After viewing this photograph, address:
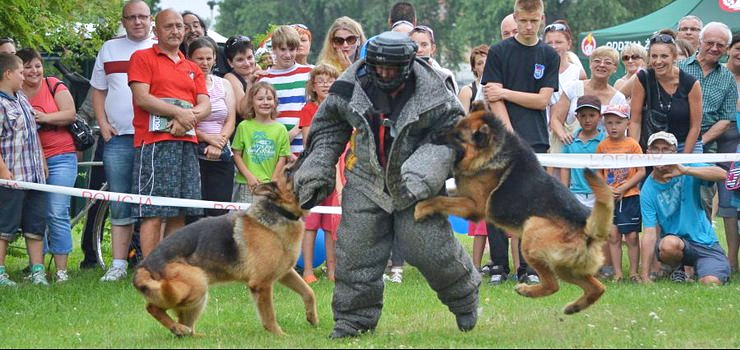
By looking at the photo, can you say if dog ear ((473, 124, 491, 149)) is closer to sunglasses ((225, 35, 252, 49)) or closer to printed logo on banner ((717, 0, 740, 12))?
sunglasses ((225, 35, 252, 49))

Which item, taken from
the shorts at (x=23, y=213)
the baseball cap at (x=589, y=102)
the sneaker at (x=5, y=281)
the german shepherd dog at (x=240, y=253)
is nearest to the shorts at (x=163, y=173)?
the shorts at (x=23, y=213)

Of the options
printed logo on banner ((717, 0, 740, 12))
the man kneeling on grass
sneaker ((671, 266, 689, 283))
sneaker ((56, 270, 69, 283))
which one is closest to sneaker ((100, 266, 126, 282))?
sneaker ((56, 270, 69, 283))

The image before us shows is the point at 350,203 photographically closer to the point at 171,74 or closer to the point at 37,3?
the point at 171,74

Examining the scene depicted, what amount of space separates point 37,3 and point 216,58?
1.95 metres

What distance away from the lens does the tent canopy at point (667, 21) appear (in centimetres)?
1911

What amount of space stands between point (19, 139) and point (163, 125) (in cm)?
136

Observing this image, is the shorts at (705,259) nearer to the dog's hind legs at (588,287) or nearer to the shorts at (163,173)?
the dog's hind legs at (588,287)

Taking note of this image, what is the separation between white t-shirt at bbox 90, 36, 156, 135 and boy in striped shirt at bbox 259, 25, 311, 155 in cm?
124

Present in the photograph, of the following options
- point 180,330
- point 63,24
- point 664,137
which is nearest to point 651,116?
point 664,137

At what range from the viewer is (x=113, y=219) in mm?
10227

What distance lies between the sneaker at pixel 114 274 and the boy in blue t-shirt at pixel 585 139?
4305mm

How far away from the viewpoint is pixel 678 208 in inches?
406

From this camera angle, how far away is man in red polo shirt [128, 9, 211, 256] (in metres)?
9.52

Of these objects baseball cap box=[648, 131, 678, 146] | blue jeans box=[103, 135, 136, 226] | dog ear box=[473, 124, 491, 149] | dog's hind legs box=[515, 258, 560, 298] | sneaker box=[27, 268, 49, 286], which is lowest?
sneaker box=[27, 268, 49, 286]
